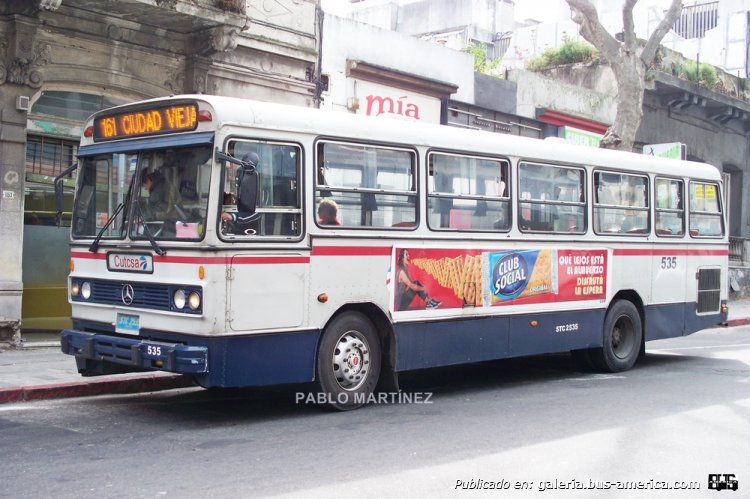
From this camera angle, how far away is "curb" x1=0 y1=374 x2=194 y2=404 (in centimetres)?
922

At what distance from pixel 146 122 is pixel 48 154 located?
19.6 feet

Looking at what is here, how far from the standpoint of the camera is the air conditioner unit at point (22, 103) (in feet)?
42.6

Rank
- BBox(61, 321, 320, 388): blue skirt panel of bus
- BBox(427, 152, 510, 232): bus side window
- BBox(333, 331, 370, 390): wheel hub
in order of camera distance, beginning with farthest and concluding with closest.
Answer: BBox(427, 152, 510, 232): bus side window → BBox(333, 331, 370, 390): wheel hub → BBox(61, 321, 320, 388): blue skirt panel of bus

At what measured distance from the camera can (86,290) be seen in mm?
8977

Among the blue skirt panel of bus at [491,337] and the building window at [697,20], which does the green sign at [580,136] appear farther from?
the building window at [697,20]

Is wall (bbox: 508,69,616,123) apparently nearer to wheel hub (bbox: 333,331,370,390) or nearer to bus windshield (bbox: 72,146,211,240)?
wheel hub (bbox: 333,331,370,390)

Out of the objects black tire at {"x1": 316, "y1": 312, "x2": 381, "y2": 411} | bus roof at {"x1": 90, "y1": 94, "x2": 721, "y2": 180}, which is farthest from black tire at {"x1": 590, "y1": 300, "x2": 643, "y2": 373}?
black tire at {"x1": 316, "y1": 312, "x2": 381, "y2": 411}

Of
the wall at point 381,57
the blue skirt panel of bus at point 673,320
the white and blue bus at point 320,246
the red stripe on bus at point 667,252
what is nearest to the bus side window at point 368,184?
the white and blue bus at point 320,246

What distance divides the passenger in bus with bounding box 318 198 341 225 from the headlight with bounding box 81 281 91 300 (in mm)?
2332

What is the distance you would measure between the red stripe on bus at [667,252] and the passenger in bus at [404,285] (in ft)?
12.1

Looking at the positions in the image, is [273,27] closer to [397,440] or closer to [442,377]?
[442,377]

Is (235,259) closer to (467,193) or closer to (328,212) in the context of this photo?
(328,212)

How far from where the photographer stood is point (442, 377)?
38.3ft

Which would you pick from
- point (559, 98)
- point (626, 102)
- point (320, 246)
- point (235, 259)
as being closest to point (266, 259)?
point (235, 259)
